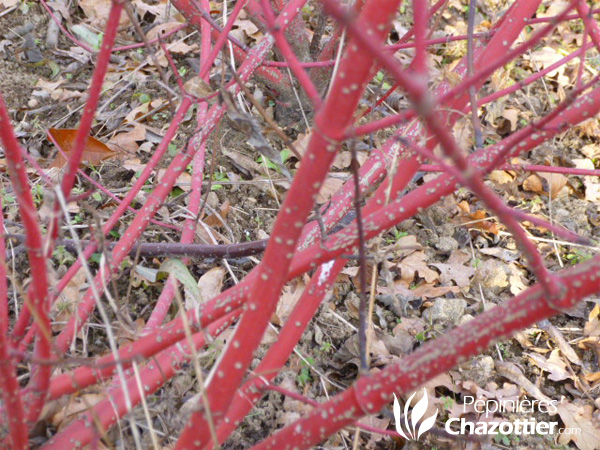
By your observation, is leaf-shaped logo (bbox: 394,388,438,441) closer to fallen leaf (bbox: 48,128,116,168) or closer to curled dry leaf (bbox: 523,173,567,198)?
curled dry leaf (bbox: 523,173,567,198)

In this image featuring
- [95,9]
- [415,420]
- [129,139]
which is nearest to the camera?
[415,420]

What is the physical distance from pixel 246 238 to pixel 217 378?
3.93ft

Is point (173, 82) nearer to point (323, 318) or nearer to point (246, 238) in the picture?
point (246, 238)

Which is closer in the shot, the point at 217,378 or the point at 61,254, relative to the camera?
the point at 217,378

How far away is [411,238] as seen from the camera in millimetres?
2078

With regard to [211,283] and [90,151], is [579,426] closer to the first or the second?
[211,283]

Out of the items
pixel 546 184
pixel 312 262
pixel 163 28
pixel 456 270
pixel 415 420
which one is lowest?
pixel 415 420

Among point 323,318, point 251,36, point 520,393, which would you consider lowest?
point 520,393

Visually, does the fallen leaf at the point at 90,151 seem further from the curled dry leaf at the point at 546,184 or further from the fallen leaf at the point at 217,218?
the curled dry leaf at the point at 546,184

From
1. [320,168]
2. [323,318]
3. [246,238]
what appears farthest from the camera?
[246,238]

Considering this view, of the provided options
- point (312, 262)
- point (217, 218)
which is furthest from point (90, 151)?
point (312, 262)

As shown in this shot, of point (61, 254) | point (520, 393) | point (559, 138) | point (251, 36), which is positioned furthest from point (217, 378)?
point (559, 138)

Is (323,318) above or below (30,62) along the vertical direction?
below

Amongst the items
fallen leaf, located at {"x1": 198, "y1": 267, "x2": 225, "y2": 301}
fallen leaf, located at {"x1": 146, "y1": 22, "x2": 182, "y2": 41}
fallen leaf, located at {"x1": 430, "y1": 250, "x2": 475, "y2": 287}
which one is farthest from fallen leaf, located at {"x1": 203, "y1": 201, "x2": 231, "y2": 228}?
fallen leaf, located at {"x1": 146, "y1": 22, "x2": 182, "y2": 41}
